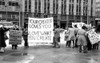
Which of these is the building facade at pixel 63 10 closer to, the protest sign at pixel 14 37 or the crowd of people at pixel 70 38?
the crowd of people at pixel 70 38

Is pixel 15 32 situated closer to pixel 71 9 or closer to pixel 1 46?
pixel 1 46

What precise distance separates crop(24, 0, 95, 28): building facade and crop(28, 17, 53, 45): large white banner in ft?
138

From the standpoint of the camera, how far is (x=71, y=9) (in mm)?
65938

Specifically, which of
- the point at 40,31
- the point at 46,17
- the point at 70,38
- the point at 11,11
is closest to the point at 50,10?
the point at 46,17

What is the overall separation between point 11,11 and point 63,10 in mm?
17545

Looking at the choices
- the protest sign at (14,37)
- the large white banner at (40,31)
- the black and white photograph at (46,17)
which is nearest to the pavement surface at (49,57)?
the black and white photograph at (46,17)

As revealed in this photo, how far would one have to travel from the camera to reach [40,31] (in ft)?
51.4

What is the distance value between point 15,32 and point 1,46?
234cm

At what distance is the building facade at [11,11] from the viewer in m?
53.1

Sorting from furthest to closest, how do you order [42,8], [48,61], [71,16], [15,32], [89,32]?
[71,16]
[42,8]
[15,32]
[89,32]
[48,61]

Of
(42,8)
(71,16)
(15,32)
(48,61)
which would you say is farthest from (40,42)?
(71,16)

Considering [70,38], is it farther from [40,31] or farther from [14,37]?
[14,37]

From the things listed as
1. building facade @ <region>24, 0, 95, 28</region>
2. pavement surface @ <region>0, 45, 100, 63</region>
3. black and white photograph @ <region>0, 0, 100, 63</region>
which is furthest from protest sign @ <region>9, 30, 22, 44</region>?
building facade @ <region>24, 0, 95, 28</region>

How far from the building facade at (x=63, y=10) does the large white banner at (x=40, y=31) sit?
42184mm
